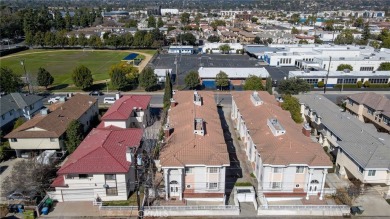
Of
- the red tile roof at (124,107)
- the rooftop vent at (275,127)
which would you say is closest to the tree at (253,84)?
the red tile roof at (124,107)

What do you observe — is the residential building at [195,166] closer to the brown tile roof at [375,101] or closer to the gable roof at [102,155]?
the gable roof at [102,155]

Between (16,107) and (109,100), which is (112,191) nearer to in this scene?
(16,107)

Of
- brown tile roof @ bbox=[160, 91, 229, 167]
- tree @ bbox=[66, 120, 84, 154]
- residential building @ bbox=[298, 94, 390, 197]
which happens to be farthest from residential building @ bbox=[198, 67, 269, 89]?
tree @ bbox=[66, 120, 84, 154]

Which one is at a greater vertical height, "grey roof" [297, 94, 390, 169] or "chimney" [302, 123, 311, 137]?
"chimney" [302, 123, 311, 137]

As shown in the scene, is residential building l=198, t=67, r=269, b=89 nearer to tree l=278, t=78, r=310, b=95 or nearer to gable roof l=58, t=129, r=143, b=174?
tree l=278, t=78, r=310, b=95

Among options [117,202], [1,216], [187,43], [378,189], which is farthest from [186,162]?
[187,43]

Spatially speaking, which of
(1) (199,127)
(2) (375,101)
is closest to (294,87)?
(2) (375,101)

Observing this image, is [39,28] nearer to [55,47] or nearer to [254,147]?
[55,47]
